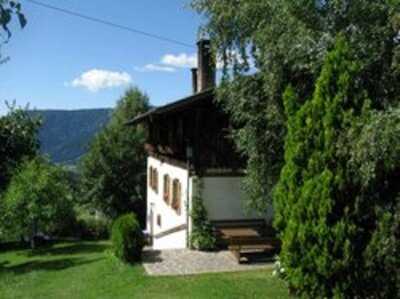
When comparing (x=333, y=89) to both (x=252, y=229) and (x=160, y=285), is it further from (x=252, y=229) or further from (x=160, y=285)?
(x=252, y=229)

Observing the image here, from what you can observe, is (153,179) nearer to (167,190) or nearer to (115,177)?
(167,190)

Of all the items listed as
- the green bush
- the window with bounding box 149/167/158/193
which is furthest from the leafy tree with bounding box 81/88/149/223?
the green bush

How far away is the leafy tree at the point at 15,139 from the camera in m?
32.6

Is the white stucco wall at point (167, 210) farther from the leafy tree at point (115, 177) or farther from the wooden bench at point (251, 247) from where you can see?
the leafy tree at point (115, 177)

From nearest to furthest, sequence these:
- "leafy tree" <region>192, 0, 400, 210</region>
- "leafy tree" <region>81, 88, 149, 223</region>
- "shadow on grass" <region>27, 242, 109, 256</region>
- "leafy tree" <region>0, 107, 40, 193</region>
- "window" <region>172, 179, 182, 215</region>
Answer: "leafy tree" <region>192, 0, 400, 210</region> → "window" <region>172, 179, 182, 215</region> → "shadow on grass" <region>27, 242, 109, 256</region> → "leafy tree" <region>0, 107, 40, 193</region> → "leafy tree" <region>81, 88, 149, 223</region>

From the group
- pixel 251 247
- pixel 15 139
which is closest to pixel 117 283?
pixel 251 247

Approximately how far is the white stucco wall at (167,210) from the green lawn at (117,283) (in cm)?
289

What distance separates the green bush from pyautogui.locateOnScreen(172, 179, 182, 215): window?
3083 mm

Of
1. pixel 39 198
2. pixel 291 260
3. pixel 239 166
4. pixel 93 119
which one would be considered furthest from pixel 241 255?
pixel 93 119

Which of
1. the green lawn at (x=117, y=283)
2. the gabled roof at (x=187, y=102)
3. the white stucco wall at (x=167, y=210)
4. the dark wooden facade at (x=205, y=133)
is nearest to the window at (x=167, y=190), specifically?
the white stucco wall at (x=167, y=210)

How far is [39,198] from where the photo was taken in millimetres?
23688

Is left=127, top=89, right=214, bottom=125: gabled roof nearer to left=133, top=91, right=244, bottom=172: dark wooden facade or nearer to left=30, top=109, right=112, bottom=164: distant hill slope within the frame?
left=133, top=91, right=244, bottom=172: dark wooden facade

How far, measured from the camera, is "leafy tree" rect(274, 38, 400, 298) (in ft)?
27.4

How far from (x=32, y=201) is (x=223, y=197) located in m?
10.7
